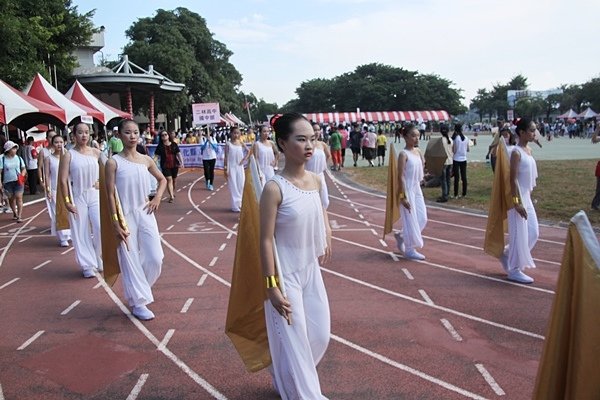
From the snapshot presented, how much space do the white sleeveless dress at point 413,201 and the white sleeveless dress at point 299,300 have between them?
4.62 meters

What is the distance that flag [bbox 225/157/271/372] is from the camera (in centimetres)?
373

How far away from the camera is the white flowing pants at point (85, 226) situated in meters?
7.66

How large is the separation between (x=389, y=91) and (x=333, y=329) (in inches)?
3338

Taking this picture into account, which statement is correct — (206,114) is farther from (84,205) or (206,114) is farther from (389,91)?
(389,91)

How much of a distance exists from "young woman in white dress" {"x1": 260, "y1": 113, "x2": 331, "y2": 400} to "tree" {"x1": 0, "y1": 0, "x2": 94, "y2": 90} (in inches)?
680

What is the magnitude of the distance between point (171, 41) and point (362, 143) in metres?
28.5

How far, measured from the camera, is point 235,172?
13531mm

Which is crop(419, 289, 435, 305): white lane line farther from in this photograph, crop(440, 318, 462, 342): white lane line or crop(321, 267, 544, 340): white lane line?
crop(440, 318, 462, 342): white lane line

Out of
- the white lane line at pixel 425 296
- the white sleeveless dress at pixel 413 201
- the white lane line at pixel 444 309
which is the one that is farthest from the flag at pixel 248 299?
the white sleeveless dress at pixel 413 201

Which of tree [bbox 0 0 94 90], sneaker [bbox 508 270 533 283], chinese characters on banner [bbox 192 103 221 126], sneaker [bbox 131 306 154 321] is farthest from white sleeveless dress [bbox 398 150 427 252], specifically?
chinese characters on banner [bbox 192 103 221 126]

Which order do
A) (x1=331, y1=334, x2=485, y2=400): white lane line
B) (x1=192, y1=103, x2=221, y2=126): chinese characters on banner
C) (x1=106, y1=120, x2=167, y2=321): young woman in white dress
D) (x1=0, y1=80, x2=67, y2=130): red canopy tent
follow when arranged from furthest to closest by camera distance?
(x1=192, y1=103, x2=221, y2=126): chinese characters on banner
(x1=0, y1=80, x2=67, y2=130): red canopy tent
(x1=106, y1=120, x2=167, y2=321): young woman in white dress
(x1=331, y1=334, x2=485, y2=400): white lane line

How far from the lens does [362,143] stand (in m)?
26.5

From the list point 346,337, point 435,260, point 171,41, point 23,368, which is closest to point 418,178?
point 435,260

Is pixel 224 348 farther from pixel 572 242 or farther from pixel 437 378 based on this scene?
pixel 572 242
